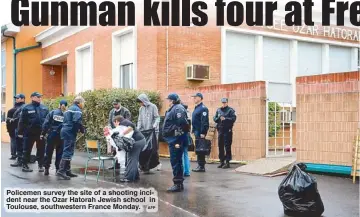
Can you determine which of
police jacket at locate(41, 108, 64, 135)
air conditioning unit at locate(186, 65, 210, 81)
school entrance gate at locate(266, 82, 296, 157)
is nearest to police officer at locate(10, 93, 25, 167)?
police jacket at locate(41, 108, 64, 135)

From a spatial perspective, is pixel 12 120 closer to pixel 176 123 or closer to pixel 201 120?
pixel 201 120

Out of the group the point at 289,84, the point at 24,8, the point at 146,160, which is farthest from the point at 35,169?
the point at 289,84

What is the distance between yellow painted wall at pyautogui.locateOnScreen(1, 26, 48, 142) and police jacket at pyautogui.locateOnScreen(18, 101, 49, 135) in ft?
42.3

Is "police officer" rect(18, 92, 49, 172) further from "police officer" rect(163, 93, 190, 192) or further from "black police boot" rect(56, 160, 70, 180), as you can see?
"police officer" rect(163, 93, 190, 192)

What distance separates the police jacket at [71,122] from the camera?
27.7 feet

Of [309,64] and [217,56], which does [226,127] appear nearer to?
[217,56]

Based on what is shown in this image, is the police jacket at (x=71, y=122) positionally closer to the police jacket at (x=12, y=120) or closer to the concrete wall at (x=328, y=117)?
the police jacket at (x=12, y=120)

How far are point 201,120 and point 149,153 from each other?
1.29m

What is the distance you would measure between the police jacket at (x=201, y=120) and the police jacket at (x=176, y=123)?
6.67 ft

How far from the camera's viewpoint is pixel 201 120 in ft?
30.9

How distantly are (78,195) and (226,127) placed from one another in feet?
15.5

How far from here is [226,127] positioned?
10.2 metres

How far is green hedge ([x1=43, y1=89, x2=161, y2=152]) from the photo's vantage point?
13094 mm

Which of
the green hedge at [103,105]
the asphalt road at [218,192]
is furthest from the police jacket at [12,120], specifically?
the green hedge at [103,105]
